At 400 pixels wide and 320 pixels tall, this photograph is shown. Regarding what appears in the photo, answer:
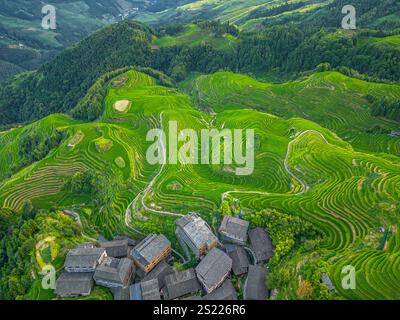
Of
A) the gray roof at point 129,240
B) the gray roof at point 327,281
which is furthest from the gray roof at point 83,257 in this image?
the gray roof at point 327,281

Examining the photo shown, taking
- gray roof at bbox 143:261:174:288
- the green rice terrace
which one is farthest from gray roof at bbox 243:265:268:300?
gray roof at bbox 143:261:174:288

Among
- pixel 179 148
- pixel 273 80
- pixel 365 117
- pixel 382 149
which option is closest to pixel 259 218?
pixel 179 148

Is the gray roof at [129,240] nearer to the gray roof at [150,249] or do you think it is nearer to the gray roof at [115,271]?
the gray roof at [150,249]

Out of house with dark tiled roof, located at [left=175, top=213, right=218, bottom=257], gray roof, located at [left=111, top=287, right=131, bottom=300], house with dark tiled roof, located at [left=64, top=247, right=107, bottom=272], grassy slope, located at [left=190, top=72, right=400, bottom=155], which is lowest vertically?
gray roof, located at [left=111, top=287, right=131, bottom=300]

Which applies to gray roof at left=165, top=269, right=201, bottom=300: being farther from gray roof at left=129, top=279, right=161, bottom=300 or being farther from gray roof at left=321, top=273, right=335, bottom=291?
gray roof at left=321, top=273, right=335, bottom=291

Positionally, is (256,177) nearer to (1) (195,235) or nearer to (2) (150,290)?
(1) (195,235)
